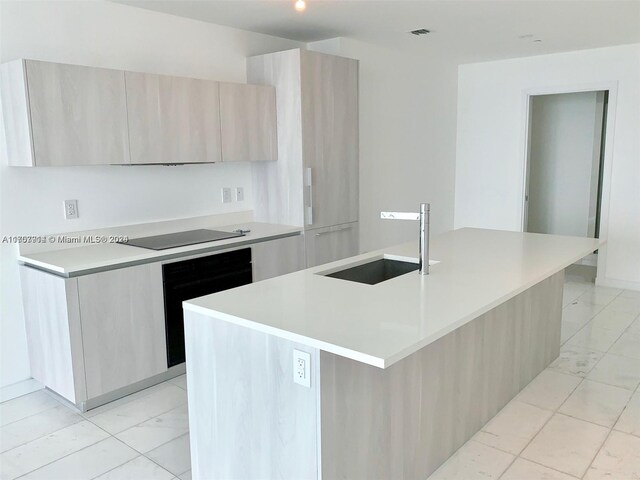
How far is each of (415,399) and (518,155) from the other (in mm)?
4677

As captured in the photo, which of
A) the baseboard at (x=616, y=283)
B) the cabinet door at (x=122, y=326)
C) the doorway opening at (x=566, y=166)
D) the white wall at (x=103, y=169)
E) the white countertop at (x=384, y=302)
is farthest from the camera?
the doorway opening at (x=566, y=166)

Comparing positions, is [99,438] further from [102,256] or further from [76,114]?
[76,114]

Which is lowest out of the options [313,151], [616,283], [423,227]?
[616,283]

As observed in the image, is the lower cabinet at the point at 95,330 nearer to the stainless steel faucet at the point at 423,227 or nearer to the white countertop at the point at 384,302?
the white countertop at the point at 384,302

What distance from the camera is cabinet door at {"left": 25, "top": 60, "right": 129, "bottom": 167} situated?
2.94 metres

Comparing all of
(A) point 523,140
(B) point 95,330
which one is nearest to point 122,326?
(B) point 95,330

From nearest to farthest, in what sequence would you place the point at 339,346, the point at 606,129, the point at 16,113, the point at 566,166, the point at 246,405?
1. the point at 339,346
2. the point at 246,405
3. the point at 16,113
4. the point at 606,129
5. the point at 566,166

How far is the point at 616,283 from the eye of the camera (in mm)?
5680

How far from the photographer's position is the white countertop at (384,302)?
68.7 inches

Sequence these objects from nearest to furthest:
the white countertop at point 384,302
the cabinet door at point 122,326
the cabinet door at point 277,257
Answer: the white countertop at point 384,302, the cabinet door at point 122,326, the cabinet door at point 277,257

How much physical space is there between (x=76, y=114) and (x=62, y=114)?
80 millimetres

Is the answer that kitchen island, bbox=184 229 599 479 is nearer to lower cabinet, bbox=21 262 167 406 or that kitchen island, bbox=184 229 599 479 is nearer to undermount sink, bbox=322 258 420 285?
undermount sink, bbox=322 258 420 285

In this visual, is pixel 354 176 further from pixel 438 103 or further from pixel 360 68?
pixel 438 103

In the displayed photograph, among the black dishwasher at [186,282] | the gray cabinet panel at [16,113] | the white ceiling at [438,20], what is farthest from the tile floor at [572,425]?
the gray cabinet panel at [16,113]
